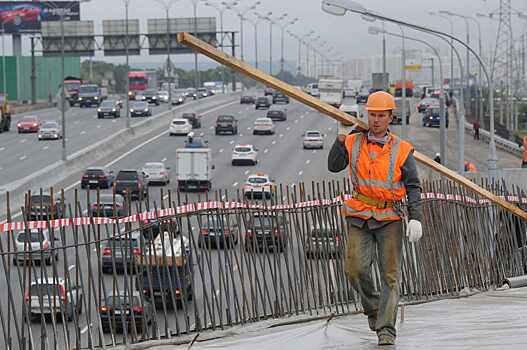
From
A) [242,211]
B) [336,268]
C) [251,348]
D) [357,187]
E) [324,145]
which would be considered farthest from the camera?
[324,145]

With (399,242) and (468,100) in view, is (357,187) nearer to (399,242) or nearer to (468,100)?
(399,242)

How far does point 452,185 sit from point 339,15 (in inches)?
372

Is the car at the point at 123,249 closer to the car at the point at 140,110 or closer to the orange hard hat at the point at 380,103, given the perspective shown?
the orange hard hat at the point at 380,103

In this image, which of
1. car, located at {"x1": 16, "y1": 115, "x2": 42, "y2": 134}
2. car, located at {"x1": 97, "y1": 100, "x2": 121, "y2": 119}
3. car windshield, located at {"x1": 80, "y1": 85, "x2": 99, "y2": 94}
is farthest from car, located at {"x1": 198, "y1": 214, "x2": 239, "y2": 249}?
car windshield, located at {"x1": 80, "y1": 85, "x2": 99, "y2": 94}

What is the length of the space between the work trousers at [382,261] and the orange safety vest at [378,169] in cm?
14

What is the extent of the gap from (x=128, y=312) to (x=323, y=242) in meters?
2.38

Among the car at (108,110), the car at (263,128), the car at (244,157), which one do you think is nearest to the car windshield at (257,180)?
the car at (244,157)

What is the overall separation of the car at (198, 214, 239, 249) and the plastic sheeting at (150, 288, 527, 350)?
923 millimetres

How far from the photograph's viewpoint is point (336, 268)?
1194cm

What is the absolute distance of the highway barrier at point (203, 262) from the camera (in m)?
9.90

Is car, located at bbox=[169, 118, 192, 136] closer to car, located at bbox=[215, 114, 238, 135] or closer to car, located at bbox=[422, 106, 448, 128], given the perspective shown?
car, located at bbox=[215, 114, 238, 135]

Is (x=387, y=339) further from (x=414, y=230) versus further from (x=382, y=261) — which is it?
(x=414, y=230)

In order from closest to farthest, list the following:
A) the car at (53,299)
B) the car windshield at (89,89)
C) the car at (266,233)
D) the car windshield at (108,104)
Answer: the car at (53,299)
the car at (266,233)
the car windshield at (108,104)
the car windshield at (89,89)

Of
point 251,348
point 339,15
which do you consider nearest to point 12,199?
point 339,15
